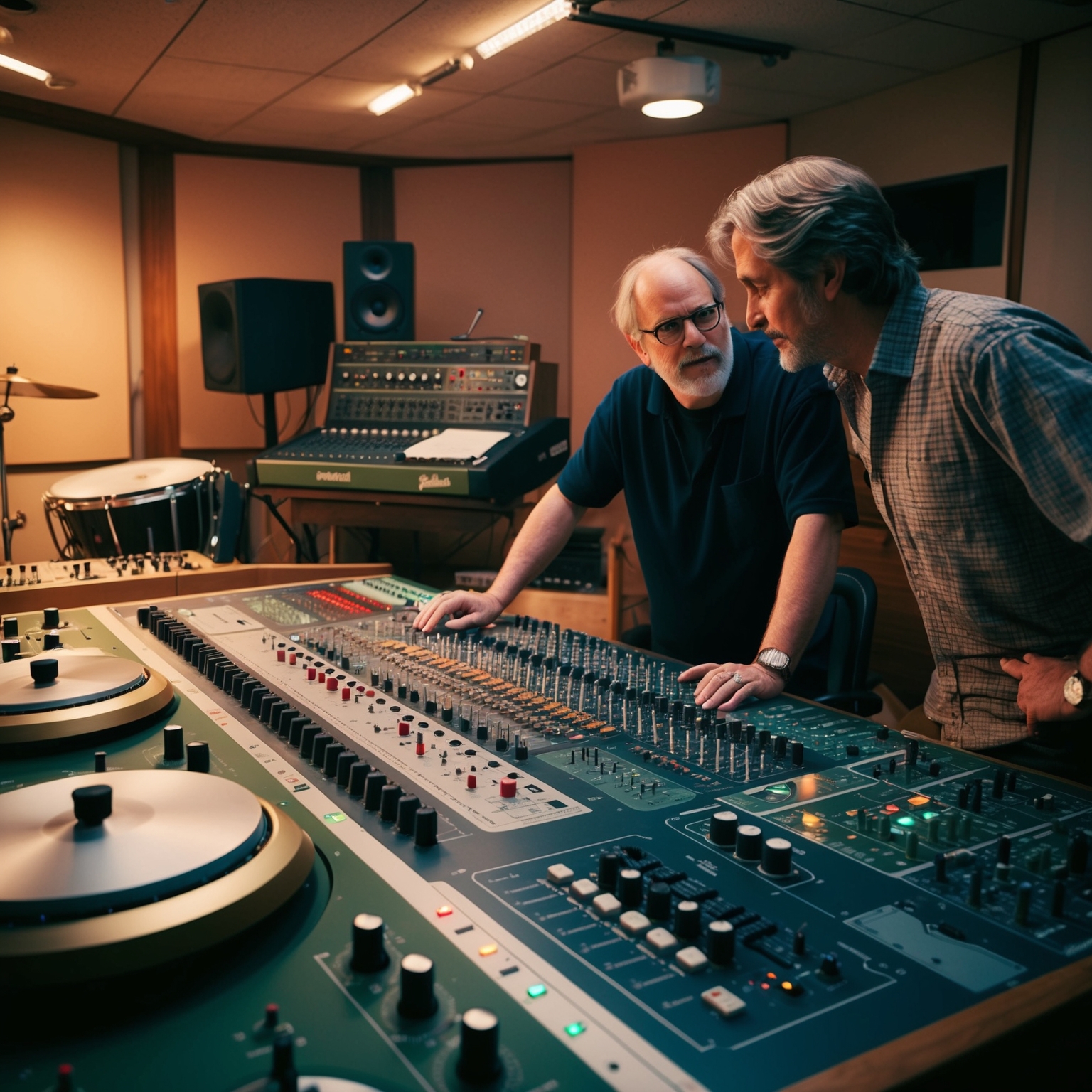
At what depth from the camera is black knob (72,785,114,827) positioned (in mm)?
784

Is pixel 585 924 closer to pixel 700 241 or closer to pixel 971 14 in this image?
pixel 971 14

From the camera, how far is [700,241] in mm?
5566

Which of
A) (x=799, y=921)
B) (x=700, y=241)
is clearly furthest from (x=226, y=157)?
(x=799, y=921)

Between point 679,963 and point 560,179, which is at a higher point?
point 560,179

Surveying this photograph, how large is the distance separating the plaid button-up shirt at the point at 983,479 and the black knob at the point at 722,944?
695 millimetres

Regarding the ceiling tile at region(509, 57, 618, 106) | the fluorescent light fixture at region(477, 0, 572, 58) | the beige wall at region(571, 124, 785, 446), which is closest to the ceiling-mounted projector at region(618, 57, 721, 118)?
the ceiling tile at region(509, 57, 618, 106)

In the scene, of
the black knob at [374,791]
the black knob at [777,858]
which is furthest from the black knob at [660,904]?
the black knob at [374,791]

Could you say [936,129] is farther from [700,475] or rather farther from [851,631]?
[851,631]

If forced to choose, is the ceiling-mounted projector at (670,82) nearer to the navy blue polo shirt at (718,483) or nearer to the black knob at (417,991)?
the navy blue polo shirt at (718,483)

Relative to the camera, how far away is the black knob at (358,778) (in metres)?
1.05

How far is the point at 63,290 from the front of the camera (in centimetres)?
534

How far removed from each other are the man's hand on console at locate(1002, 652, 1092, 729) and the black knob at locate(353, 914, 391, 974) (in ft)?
3.14

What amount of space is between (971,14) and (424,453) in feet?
9.09

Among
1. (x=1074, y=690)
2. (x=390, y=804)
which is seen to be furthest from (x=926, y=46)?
(x=390, y=804)
